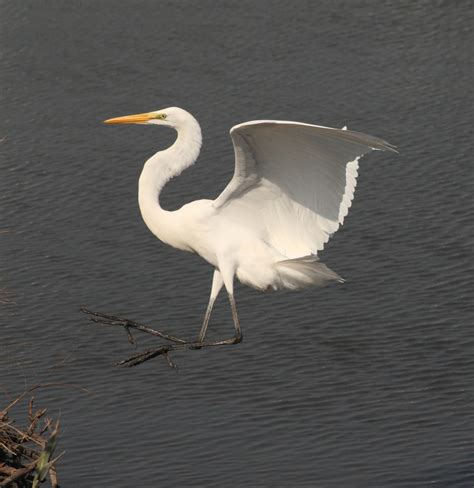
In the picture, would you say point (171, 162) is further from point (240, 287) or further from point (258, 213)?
point (240, 287)

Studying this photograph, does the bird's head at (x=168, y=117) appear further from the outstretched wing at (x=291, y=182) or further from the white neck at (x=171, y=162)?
the outstretched wing at (x=291, y=182)

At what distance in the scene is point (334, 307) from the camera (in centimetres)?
1495

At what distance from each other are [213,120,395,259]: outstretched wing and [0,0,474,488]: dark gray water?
2256mm

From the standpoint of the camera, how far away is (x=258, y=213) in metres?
10.9

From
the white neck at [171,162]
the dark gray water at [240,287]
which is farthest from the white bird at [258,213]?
the dark gray water at [240,287]

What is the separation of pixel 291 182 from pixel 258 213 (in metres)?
0.48

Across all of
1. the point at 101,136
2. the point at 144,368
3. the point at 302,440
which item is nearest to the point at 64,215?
the point at 101,136

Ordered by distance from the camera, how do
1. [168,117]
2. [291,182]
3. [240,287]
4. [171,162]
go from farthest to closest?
[240,287]
[168,117]
[171,162]
[291,182]

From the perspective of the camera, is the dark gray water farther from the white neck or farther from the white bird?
the white neck

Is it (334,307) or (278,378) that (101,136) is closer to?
(334,307)

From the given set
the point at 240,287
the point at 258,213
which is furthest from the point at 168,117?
the point at 240,287

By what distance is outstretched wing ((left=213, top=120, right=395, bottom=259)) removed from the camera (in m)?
9.79

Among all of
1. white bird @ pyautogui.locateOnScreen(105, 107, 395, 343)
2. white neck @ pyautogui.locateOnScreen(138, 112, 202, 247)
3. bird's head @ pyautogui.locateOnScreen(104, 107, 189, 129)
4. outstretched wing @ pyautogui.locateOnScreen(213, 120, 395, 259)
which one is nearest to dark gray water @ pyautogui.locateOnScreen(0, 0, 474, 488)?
white bird @ pyautogui.locateOnScreen(105, 107, 395, 343)

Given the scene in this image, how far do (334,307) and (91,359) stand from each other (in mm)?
2797
